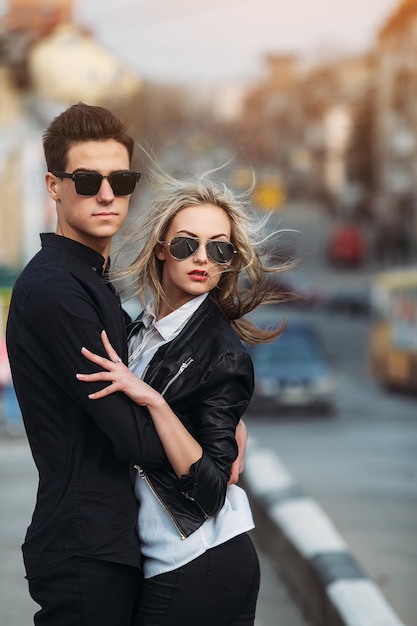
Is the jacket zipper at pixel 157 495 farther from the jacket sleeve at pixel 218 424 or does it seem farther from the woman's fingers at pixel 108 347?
the woman's fingers at pixel 108 347

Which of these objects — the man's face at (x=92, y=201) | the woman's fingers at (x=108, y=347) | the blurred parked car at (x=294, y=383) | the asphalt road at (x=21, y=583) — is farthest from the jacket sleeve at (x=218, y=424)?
the blurred parked car at (x=294, y=383)

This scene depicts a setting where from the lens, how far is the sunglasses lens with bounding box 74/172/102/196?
2740 millimetres

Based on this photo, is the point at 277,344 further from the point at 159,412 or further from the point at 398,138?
the point at 398,138

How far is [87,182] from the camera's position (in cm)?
275

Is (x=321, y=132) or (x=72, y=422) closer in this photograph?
(x=72, y=422)

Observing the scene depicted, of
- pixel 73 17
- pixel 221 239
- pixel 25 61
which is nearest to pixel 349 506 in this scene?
pixel 221 239

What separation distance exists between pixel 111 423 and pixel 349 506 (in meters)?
6.69

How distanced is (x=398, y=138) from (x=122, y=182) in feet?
256

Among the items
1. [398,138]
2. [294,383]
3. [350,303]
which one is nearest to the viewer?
[294,383]

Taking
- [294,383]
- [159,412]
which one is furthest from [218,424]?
[294,383]

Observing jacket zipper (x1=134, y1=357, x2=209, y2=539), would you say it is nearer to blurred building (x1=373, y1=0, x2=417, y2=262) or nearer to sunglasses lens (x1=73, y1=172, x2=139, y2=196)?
sunglasses lens (x1=73, y1=172, x2=139, y2=196)

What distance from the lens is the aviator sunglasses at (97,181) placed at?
2742 mm

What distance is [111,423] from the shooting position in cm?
256

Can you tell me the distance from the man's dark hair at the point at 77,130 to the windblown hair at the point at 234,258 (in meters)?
0.20
